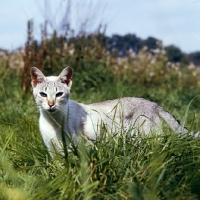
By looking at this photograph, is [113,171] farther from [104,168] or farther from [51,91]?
[51,91]

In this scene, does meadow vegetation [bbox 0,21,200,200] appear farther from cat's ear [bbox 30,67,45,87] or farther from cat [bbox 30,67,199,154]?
cat's ear [bbox 30,67,45,87]

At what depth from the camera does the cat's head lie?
4.05 metres

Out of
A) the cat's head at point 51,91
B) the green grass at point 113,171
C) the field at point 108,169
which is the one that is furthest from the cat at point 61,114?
the green grass at point 113,171

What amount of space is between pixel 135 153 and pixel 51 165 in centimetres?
54

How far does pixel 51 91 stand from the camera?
4137mm

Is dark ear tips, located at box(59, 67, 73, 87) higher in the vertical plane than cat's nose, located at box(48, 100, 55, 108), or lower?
higher

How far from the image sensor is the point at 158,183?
2844 mm

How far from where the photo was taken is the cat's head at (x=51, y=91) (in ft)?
13.3

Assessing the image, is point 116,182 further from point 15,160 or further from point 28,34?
point 28,34

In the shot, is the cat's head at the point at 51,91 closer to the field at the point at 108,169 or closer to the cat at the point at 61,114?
the cat at the point at 61,114

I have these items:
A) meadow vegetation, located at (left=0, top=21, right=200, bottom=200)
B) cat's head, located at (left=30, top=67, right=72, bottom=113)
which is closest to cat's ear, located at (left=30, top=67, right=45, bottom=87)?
cat's head, located at (left=30, top=67, right=72, bottom=113)

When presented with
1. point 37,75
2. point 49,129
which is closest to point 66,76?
point 37,75

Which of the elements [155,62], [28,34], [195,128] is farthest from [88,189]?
[155,62]

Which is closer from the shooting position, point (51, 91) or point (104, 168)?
point (104, 168)
